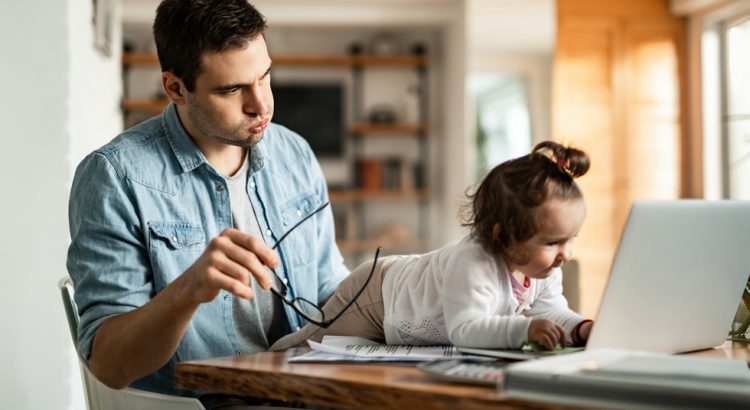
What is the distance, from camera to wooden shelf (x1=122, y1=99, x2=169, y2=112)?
6.69 m

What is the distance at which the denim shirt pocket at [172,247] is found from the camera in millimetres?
1430

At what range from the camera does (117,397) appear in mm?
1311

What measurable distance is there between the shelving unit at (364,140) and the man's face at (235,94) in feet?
17.6

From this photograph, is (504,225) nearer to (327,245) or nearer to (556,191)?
(556,191)

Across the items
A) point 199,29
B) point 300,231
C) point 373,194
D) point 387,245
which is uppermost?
point 199,29

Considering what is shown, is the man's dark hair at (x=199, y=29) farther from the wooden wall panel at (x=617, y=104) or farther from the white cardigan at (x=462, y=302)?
→ the wooden wall panel at (x=617, y=104)

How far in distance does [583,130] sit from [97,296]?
215 inches

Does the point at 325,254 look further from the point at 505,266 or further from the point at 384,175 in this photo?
the point at 384,175

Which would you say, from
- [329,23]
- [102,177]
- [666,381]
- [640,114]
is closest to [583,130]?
[640,114]

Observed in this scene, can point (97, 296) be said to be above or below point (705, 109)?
below

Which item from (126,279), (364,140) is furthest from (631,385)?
(364,140)

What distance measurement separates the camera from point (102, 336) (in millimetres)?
1267

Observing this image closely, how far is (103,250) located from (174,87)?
1.22ft

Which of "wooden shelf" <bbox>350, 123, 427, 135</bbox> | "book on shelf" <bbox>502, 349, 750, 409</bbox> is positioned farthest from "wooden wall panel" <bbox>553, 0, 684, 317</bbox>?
"book on shelf" <bbox>502, 349, 750, 409</bbox>
